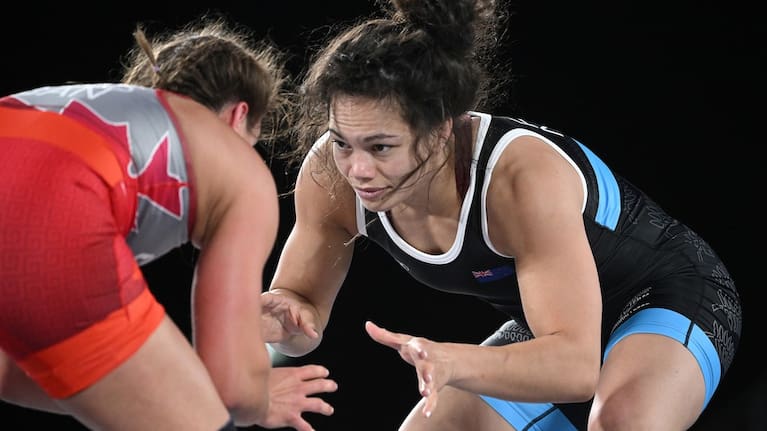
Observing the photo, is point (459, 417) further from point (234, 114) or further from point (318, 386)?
point (234, 114)

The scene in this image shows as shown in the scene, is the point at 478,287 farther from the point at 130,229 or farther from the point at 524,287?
the point at 130,229

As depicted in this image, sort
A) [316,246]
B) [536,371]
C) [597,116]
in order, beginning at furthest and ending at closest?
[597,116]
[316,246]
[536,371]

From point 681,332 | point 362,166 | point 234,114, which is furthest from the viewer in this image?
point 681,332

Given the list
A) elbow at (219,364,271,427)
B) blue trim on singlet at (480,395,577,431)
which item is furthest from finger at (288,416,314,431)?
blue trim on singlet at (480,395,577,431)

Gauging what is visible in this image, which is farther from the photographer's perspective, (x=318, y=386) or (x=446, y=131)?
(x=446, y=131)

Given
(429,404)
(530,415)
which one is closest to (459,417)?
(530,415)

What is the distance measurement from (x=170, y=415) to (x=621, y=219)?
1.08 meters

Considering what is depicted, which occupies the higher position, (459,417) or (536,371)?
(536,371)

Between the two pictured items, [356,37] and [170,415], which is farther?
[356,37]

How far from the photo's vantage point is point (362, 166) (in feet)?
5.83

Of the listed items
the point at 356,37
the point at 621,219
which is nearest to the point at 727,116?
the point at 621,219

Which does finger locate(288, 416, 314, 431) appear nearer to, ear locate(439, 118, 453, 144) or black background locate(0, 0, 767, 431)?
ear locate(439, 118, 453, 144)

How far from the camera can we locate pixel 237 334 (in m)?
1.36

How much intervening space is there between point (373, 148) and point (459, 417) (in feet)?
2.06
